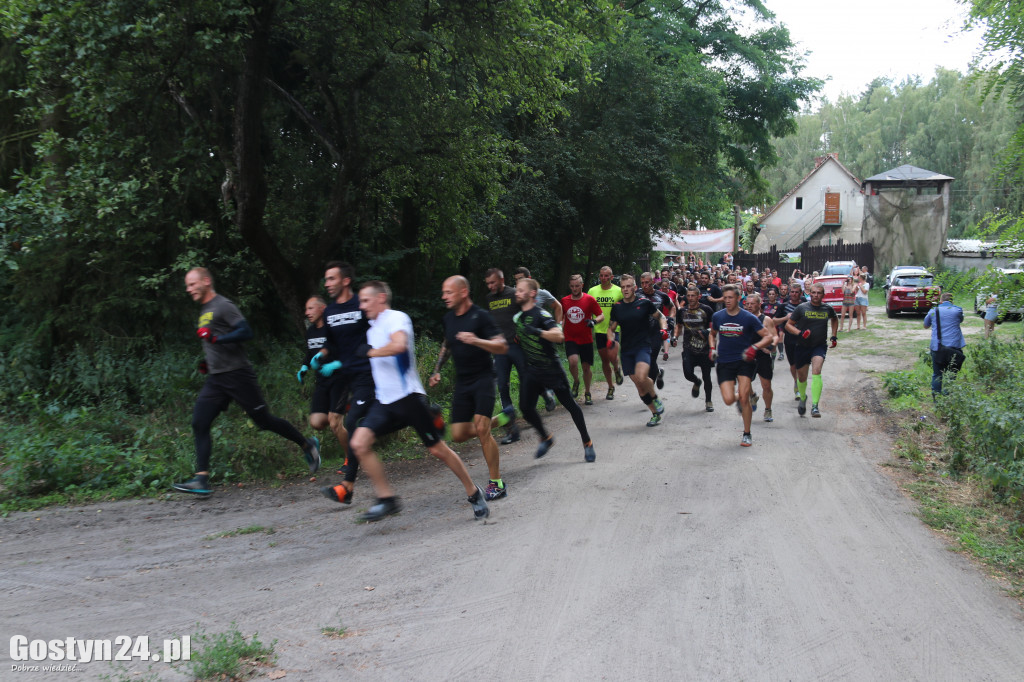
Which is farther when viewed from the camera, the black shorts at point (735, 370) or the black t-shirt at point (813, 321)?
the black t-shirt at point (813, 321)

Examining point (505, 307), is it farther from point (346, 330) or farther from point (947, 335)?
point (947, 335)

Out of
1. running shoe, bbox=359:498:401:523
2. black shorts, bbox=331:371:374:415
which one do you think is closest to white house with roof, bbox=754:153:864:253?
black shorts, bbox=331:371:374:415

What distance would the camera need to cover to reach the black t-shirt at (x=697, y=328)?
445 inches

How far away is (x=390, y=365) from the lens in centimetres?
621

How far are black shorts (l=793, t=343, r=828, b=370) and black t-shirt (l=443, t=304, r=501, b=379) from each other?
20.4 feet

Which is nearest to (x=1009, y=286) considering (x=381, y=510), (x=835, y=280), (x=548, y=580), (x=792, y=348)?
(x=792, y=348)

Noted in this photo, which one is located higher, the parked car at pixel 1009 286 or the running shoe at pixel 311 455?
the parked car at pixel 1009 286

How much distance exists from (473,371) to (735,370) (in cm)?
414

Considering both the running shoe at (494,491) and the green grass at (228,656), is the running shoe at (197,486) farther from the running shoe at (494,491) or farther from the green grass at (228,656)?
the green grass at (228,656)

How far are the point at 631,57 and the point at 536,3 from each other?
8.15 m

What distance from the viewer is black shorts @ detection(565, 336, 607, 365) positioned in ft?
38.0

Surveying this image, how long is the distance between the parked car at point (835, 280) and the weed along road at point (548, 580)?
18652 mm

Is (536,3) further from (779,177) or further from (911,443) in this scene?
(779,177)

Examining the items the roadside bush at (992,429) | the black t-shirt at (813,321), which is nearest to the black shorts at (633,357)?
the black t-shirt at (813,321)
